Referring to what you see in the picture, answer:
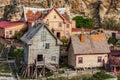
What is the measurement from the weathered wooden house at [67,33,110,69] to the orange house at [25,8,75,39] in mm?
11556

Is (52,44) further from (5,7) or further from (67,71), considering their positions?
(5,7)

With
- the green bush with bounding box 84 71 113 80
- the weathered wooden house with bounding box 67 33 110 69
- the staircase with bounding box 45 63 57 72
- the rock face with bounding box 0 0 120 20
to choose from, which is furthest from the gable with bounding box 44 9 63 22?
the green bush with bounding box 84 71 113 80

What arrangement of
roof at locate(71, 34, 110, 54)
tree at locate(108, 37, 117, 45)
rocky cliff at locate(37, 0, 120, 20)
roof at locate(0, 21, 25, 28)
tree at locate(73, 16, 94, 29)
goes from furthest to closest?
rocky cliff at locate(37, 0, 120, 20) < tree at locate(73, 16, 94, 29) < roof at locate(0, 21, 25, 28) < tree at locate(108, 37, 117, 45) < roof at locate(71, 34, 110, 54)

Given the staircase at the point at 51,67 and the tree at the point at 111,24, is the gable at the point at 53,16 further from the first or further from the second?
the staircase at the point at 51,67

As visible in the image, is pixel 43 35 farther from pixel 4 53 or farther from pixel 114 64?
pixel 114 64

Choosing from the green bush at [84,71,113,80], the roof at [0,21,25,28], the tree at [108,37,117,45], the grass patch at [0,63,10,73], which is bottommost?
the green bush at [84,71,113,80]

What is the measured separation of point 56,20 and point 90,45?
43.3 feet

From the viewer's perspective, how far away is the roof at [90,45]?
177 feet

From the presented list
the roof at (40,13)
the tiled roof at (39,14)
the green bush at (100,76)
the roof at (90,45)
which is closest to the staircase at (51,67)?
the roof at (90,45)

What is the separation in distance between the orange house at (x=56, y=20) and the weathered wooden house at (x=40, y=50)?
12478mm

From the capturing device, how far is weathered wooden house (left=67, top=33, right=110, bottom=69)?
2124 inches

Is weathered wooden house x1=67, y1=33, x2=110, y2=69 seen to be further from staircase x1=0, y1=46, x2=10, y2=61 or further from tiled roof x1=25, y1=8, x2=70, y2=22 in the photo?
tiled roof x1=25, y1=8, x2=70, y2=22

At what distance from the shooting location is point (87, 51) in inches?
2132

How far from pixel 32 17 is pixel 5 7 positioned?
29.1ft
